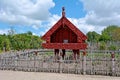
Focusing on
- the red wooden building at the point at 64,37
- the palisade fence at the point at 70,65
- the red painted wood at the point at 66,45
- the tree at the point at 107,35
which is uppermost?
the tree at the point at 107,35

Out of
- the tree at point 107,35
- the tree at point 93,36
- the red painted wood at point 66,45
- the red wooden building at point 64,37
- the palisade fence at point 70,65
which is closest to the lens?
the palisade fence at point 70,65

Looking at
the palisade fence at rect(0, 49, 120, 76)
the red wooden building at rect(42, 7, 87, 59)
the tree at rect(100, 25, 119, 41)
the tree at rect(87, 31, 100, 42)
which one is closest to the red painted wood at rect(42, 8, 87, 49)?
the red wooden building at rect(42, 7, 87, 59)

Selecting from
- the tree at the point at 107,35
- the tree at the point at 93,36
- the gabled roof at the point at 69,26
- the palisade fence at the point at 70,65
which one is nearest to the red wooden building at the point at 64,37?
the gabled roof at the point at 69,26

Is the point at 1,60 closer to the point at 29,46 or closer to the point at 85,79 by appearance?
the point at 85,79

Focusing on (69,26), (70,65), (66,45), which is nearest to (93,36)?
(69,26)

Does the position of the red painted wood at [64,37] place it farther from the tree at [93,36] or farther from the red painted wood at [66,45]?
the tree at [93,36]

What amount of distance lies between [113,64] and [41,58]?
16.6ft

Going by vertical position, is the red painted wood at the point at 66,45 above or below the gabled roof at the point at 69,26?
below

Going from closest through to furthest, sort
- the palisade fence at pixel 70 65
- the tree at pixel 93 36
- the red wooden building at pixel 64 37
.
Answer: the palisade fence at pixel 70 65, the red wooden building at pixel 64 37, the tree at pixel 93 36

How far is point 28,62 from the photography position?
17062 mm

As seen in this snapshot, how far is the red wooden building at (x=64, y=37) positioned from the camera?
64.7 ft

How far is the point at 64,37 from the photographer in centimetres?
2097

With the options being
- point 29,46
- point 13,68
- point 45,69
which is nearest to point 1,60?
point 13,68

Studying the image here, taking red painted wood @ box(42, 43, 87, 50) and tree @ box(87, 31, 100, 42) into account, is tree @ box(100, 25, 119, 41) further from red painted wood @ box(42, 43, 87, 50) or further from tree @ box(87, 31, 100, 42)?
red painted wood @ box(42, 43, 87, 50)
